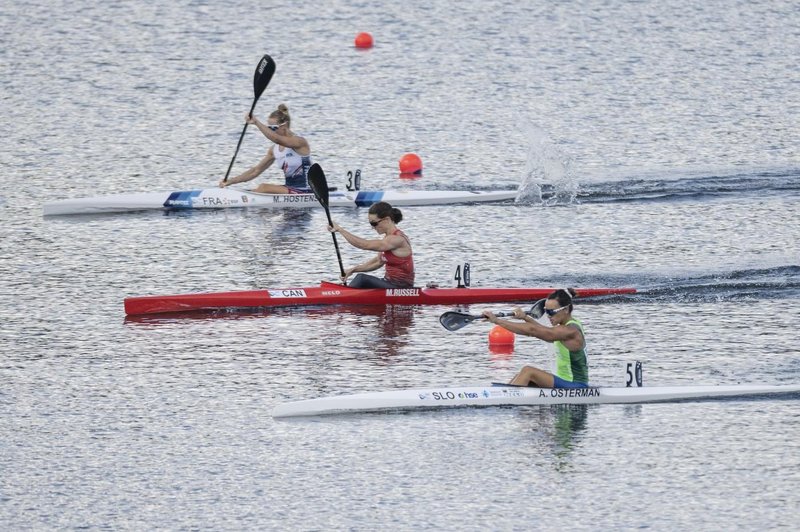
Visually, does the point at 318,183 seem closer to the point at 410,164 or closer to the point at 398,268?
the point at 398,268

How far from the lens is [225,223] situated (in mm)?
34312

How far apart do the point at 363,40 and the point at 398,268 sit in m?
26.6

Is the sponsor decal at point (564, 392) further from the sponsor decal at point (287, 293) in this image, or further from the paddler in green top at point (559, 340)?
the sponsor decal at point (287, 293)

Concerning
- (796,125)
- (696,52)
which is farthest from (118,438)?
Result: (696,52)

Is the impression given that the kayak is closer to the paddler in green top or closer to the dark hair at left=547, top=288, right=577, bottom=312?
the paddler in green top

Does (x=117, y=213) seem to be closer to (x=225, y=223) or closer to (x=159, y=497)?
(x=225, y=223)

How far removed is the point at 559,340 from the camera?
22.4 m

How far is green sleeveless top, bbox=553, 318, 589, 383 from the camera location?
22.5 metres

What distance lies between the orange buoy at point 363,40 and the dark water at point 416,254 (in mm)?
497

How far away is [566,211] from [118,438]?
15.7 m

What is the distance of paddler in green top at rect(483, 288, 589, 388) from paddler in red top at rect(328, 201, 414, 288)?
17.7 ft

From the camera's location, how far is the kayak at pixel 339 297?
27859 mm

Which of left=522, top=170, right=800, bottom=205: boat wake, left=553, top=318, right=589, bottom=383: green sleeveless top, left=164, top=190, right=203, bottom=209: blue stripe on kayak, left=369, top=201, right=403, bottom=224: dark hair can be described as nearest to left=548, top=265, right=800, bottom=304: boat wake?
left=369, top=201, right=403, bottom=224: dark hair

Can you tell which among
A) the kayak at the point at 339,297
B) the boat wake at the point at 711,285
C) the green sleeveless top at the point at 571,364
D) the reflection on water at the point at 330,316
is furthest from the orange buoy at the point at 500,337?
the green sleeveless top at the point at 571,364
